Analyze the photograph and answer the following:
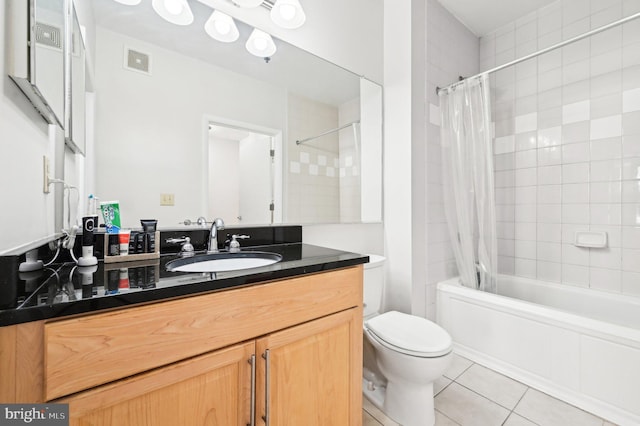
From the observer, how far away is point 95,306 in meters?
0.58

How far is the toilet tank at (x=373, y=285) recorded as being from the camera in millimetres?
1681

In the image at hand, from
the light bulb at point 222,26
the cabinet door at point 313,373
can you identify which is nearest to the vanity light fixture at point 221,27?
the light bulb at point 222,26

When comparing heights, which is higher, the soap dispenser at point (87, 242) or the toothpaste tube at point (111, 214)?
the toothpaste tube at point (111, 214)

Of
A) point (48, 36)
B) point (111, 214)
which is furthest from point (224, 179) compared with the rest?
point (48, 36)

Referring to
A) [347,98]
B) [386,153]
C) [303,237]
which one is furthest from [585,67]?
[303,237]

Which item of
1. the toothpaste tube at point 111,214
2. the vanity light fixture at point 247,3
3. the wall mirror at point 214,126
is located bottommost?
the toothpaste tube at point 111,214

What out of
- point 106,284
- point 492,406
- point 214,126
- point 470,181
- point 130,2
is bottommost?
point 492,406

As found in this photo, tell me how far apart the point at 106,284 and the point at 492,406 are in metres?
1.87

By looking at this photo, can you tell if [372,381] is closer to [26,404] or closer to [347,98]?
[26,404]

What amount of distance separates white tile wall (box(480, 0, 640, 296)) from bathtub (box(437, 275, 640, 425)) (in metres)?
0.18

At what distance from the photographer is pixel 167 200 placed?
1211 millimetres

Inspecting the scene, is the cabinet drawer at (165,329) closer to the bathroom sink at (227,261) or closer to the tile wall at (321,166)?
the bathroom sink at (227,261)

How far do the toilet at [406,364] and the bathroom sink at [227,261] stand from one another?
2.34ft

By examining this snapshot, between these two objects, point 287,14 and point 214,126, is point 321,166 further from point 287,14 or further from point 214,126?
point 287,14
